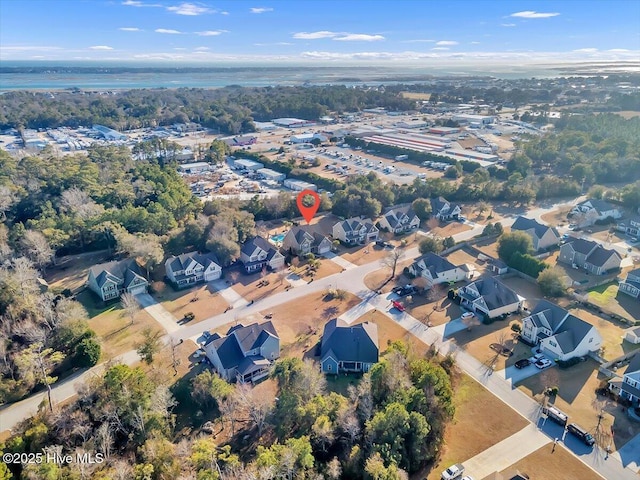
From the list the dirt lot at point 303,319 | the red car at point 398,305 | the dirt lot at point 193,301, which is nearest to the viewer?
the dirt lot at point 303,319

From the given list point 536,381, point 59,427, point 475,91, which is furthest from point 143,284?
point 475,91

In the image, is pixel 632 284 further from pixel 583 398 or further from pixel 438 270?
pixel 583 398

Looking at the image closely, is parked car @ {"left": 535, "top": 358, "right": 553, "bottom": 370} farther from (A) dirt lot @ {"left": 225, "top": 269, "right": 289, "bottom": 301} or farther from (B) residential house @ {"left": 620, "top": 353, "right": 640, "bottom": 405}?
(A) dirt lot @ {"left": 225, "top": 269, "right": 289, "bottom": 301}

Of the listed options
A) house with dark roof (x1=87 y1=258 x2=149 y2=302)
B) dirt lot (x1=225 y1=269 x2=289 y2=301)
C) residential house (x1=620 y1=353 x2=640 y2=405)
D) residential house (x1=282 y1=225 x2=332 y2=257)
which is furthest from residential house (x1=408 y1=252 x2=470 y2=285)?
house with dark roof (x1=87 y1=258 x2=149 y2=302)

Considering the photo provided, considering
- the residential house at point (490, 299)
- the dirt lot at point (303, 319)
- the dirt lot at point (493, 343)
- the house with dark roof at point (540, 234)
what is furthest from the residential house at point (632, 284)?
the dirt lot at point (303, 319)

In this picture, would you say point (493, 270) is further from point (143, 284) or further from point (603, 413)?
point (143, 284)

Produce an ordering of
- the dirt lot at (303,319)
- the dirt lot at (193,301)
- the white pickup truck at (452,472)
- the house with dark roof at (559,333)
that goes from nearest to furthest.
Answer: the white pickup truck at (452,472)
the house with dark roof at (559,333)
the dirt lot at (303,319)
the dirt lot at (193,301)

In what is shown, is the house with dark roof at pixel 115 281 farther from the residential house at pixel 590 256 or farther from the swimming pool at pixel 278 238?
the residential house at pixel 590 256
